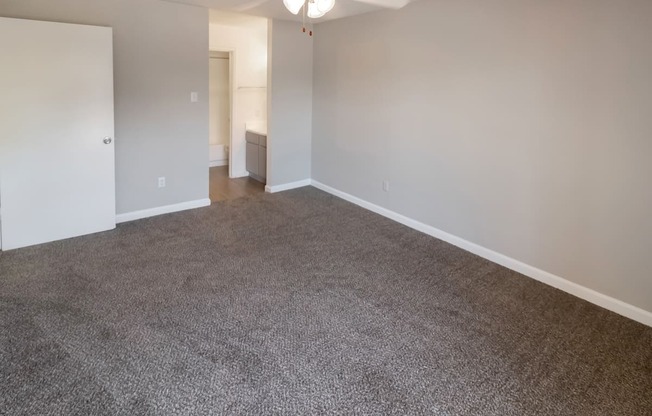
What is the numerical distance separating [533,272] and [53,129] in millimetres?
4220

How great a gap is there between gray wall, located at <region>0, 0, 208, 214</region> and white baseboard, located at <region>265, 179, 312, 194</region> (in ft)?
3.38

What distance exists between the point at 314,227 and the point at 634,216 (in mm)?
2757

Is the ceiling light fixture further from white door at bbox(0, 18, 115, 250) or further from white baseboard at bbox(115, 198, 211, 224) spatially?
white baseboard at bbox(115, 198, 211, 224)

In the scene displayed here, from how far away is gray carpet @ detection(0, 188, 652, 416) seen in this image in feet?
7.14

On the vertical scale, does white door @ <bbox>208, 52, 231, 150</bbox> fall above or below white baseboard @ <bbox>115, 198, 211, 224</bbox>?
above

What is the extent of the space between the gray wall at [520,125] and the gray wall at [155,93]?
179 centimetres

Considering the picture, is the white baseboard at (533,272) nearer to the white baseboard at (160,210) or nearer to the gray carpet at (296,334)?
the gray carpet at (296,334)

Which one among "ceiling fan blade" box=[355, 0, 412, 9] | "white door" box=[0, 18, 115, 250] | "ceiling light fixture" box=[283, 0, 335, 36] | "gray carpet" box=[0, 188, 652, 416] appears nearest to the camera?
"gray carpet" box=[0, 188, 652, 416]

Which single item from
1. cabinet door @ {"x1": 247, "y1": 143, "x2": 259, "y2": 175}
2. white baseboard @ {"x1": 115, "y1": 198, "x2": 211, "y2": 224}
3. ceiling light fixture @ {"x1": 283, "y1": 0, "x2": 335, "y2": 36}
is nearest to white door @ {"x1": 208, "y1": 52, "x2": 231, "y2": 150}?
cabinet door @ {"x1": 247, "y1": 143, "x2": 259, "y2": 175}

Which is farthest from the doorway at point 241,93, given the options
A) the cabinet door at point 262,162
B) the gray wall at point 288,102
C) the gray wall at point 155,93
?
the gray wall at point 155,93

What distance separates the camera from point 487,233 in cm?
400

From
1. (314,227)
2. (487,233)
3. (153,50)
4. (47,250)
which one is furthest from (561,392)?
(153,50)

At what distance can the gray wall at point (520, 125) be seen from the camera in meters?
2.97

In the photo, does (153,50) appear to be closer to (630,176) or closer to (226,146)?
(226,146)
